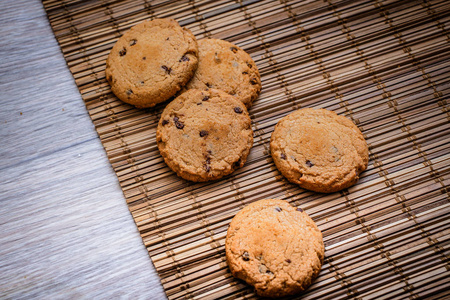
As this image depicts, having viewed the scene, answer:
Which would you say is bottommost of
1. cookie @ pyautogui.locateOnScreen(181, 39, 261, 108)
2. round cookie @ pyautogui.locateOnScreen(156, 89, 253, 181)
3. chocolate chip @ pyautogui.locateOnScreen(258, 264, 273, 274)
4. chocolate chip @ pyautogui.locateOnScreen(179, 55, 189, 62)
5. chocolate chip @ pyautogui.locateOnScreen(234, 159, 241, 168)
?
chocolate chip @ pyautogui.locateOnScreen(258, 264, 273, 274)

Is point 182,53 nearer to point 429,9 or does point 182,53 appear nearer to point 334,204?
point 334,204

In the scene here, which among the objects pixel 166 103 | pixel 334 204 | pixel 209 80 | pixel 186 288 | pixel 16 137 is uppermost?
pixel 209 80

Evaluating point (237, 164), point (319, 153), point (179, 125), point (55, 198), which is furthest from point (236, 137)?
point (55, 198)

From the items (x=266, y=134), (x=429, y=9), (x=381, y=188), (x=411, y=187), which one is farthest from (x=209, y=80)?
(x=429, y=9)

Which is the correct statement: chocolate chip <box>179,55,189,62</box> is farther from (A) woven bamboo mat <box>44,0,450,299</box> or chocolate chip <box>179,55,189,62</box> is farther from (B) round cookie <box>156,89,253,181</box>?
(A) woven bamboo mat <box>44,0,450,299</box>

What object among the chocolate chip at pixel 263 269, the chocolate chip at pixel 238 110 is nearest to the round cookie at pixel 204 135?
the chocolate chip at pixel 238 110

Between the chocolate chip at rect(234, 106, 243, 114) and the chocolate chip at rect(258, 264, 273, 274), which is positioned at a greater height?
the chocolate chip at rect(234, 106, 243, 114)

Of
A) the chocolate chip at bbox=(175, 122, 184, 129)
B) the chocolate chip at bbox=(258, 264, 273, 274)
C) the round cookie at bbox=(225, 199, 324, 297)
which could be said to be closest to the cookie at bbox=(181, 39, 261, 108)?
the chocolate chip at bbox=(175, 122, 184, 129)
